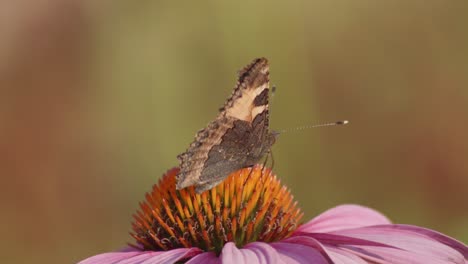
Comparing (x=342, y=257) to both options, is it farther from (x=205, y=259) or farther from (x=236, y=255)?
(x=205, y=259)

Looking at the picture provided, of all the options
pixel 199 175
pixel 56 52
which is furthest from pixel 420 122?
pixel 199 175

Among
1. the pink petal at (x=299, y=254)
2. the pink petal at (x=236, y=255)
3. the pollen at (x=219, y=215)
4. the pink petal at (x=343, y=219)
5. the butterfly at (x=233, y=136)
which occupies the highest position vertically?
the butterfly at (x=233, y=136)

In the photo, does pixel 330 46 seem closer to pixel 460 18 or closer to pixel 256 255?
pixel 460 18

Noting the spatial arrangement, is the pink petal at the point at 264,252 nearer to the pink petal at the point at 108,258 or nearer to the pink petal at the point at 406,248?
the pink petal at the point at 406,248

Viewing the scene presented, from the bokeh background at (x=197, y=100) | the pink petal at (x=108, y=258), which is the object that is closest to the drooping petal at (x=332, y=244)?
the pink petal at (x=108, y=258)

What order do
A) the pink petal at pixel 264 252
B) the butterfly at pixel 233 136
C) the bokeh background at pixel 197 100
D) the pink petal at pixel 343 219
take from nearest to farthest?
the pink petal at pixel 264 252 < the butterfly at pixel 233 136 < the pink petal at pixel 343 219 < the bokeh background at pixel 197 100
